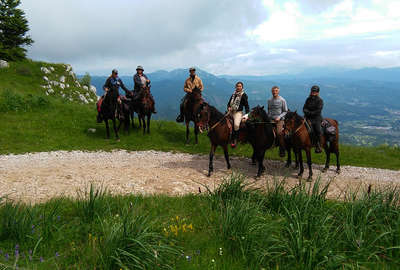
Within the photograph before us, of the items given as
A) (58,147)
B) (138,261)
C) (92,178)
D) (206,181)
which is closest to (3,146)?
(58,147)

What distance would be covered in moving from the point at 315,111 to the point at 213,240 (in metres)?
8.70

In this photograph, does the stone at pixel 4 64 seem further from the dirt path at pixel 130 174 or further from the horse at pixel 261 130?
the horse at pixel 261 130

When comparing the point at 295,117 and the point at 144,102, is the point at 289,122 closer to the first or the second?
the point at 295,117

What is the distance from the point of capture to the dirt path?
26.4 feet

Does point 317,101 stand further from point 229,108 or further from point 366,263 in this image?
point 366,263

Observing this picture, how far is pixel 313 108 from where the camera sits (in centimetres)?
1089

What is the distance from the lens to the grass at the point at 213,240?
3.68 meters

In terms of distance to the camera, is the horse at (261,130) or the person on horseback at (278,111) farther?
the person on horseback at (278,111)

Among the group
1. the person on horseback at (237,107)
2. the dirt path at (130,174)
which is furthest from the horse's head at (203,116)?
the dirt path at (130,174)

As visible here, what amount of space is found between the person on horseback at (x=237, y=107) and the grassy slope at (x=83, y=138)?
377 cm

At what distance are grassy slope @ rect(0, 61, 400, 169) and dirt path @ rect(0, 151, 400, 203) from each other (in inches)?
47.7

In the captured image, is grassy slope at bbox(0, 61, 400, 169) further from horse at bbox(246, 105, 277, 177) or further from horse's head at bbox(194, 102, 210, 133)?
horse's head at bbox(194, 102, 210, 133)

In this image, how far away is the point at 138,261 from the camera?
3590mm

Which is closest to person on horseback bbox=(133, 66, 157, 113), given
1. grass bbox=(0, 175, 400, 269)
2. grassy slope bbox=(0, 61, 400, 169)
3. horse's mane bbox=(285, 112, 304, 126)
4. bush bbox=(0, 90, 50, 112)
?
grassy slope bbox=(0, 61, 400, 169)
